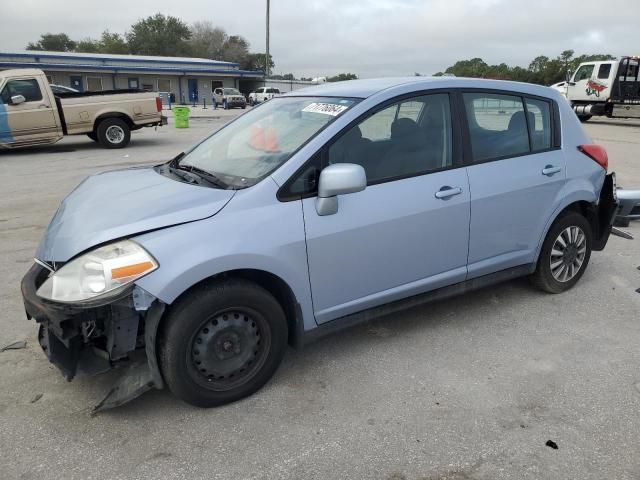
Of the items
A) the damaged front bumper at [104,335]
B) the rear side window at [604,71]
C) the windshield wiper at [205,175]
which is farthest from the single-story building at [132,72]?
the damaged front bumper at [104,335]

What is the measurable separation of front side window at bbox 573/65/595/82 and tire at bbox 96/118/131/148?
68.5ft

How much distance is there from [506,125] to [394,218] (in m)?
1.37

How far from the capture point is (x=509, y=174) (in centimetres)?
364

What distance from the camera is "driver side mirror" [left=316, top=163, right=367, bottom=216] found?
273cm

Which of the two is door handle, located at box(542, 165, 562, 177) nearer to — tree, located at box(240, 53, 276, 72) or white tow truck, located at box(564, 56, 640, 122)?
white tow truck, located at box(564, 56, 640, 122)

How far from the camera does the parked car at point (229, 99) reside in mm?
40188

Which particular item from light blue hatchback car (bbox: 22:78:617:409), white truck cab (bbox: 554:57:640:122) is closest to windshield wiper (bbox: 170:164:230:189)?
light blue hatchback car (bbox: 22:78:617:409)

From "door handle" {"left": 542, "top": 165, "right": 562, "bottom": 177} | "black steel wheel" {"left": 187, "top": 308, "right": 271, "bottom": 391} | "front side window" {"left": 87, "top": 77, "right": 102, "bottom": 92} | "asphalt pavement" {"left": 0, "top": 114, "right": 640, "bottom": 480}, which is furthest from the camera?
"front side window" {"left": 87, "top": 77, "right": 102, "bottom": 92}

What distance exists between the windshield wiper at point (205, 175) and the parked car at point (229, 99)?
126 feet

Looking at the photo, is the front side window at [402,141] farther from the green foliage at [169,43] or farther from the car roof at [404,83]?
the green foliage at [169,43]

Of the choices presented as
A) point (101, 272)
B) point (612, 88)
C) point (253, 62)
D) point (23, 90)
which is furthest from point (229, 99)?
point (253, 62)

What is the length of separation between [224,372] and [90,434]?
73cm

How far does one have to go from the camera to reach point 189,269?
2477mm

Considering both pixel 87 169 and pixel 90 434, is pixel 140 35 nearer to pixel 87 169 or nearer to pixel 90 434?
pixel 87 169
